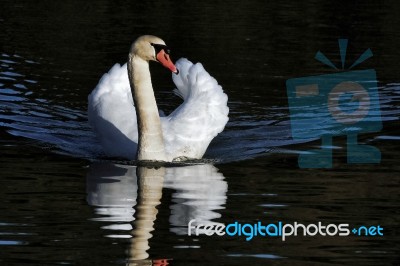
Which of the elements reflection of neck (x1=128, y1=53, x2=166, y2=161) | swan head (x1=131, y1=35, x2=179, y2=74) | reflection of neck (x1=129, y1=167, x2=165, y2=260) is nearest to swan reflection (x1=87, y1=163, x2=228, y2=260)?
reflection of neck (x1=129, y1=167, x2=165, y2=260)

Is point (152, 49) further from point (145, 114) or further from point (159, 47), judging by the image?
point (145, 114)

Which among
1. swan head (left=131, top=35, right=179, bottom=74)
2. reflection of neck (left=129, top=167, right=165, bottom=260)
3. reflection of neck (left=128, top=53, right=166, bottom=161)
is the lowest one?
reflection of neck (left=129, top=167, right=165, bottom=260)

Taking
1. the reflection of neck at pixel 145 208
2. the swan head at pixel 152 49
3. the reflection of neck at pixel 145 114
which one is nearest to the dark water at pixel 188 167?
the reflection of neck at pixel 145 208

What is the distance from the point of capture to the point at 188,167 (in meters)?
13.0

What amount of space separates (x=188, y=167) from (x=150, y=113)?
69cm

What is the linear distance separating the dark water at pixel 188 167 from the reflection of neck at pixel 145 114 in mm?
264

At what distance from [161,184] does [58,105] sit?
5066 mm

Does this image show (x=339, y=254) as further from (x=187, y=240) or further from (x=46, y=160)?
(x=46, y=160)

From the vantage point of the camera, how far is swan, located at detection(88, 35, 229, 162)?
12859 millimetres

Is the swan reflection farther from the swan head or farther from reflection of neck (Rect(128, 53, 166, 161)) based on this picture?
the swan head

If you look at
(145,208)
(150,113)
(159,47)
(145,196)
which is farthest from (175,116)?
Result: (145,208)

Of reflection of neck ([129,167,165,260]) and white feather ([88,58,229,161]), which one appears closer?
reflection of neck ([129,167,165,260])

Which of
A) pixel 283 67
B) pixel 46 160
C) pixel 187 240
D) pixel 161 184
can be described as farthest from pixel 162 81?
pixel 187 240

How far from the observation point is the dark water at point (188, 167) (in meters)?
9.52
